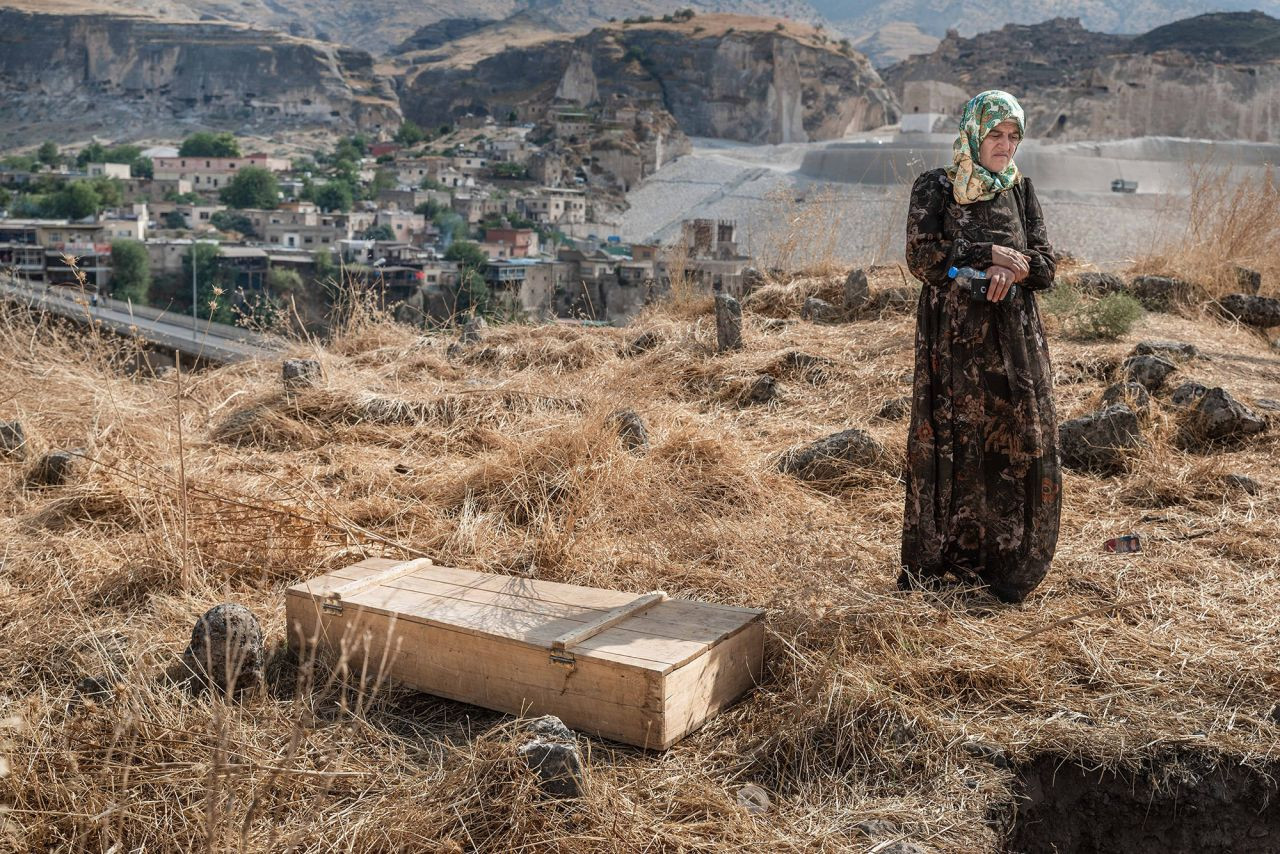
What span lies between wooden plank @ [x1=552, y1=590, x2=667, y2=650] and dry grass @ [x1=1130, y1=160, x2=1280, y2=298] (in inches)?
212

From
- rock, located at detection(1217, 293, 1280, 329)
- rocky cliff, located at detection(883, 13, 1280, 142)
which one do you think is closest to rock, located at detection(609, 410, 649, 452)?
rock, located at detection(1217, 293, 1280, 329)

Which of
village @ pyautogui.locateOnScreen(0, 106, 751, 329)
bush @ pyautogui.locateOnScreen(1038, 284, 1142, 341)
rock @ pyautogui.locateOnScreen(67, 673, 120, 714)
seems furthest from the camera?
village @ pyautogui.locateOnScreen(0, 106, 751, 329)

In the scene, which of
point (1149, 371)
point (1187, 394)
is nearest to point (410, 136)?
point (1149, 371)

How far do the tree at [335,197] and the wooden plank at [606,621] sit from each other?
5292 cm

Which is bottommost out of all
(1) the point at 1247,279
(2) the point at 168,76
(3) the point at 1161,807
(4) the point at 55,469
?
(3) the point at 1161,807

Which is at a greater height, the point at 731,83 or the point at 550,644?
the point at 731,83

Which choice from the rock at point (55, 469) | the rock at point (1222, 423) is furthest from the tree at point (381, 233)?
the rock at point (1222, 423)

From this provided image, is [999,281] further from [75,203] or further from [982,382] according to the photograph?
[75,203]

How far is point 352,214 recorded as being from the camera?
156 ft

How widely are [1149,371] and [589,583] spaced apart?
297cm

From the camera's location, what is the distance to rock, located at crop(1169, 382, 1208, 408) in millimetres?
4531

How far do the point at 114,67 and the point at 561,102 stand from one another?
43214 mm

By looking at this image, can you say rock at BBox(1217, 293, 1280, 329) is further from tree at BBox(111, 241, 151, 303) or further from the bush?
tree at BBox(111, 241, 151, 303)

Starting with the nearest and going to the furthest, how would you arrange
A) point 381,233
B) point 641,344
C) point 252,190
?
point 641,344
point 381,233
point 252,190
